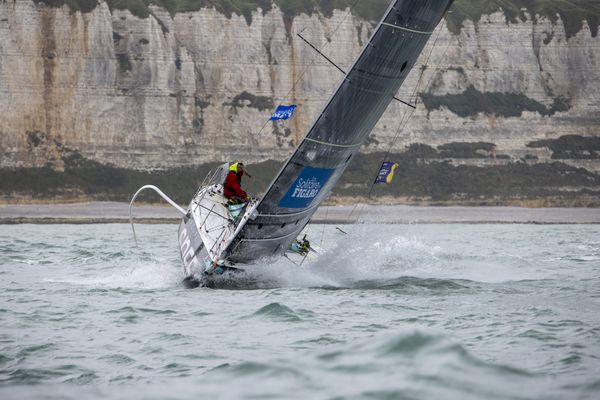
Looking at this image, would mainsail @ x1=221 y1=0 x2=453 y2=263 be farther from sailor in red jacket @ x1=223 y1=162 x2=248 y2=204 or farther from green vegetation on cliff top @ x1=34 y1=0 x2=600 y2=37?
green vegetation on cliff top @ x1=34 y1=0 x2=600 y2=37

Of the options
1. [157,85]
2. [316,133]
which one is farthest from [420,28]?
[157,85]

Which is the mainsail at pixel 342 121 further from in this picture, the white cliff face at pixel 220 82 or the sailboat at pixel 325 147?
the white cliff face at pixel 220 82

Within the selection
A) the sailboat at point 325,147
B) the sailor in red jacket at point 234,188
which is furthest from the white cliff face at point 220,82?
the sailboat at point 325,147

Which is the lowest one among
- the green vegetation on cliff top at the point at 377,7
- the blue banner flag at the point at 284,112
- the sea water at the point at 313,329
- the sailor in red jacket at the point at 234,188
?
the sea water at the point at 313,329

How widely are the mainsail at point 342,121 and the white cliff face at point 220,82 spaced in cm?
3990

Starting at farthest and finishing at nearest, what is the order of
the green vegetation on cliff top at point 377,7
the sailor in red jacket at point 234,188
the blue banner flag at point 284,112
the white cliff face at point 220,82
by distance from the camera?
the green vegetation on cliff top at point 377,7, the white cliff face at point 220,82, the sailor in red jacket at point 234,188, the blue banner flag at point 284,112

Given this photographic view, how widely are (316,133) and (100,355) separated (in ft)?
24.0

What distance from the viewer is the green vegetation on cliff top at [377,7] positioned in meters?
63.2

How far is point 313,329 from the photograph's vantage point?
39.0ft

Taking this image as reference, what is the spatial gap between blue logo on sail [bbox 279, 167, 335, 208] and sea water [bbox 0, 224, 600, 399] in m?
1.31

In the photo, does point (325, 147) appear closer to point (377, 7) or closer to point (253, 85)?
point (253, 85)

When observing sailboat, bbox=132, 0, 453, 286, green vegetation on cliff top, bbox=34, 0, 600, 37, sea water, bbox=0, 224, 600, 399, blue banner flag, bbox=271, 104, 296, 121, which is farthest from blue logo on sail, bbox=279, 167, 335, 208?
green vegetation on cliff top, bbox=34, 0, 600, 37

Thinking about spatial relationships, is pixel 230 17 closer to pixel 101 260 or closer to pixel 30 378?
pixel 101 260

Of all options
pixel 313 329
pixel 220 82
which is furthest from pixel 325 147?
pixel 220 82
